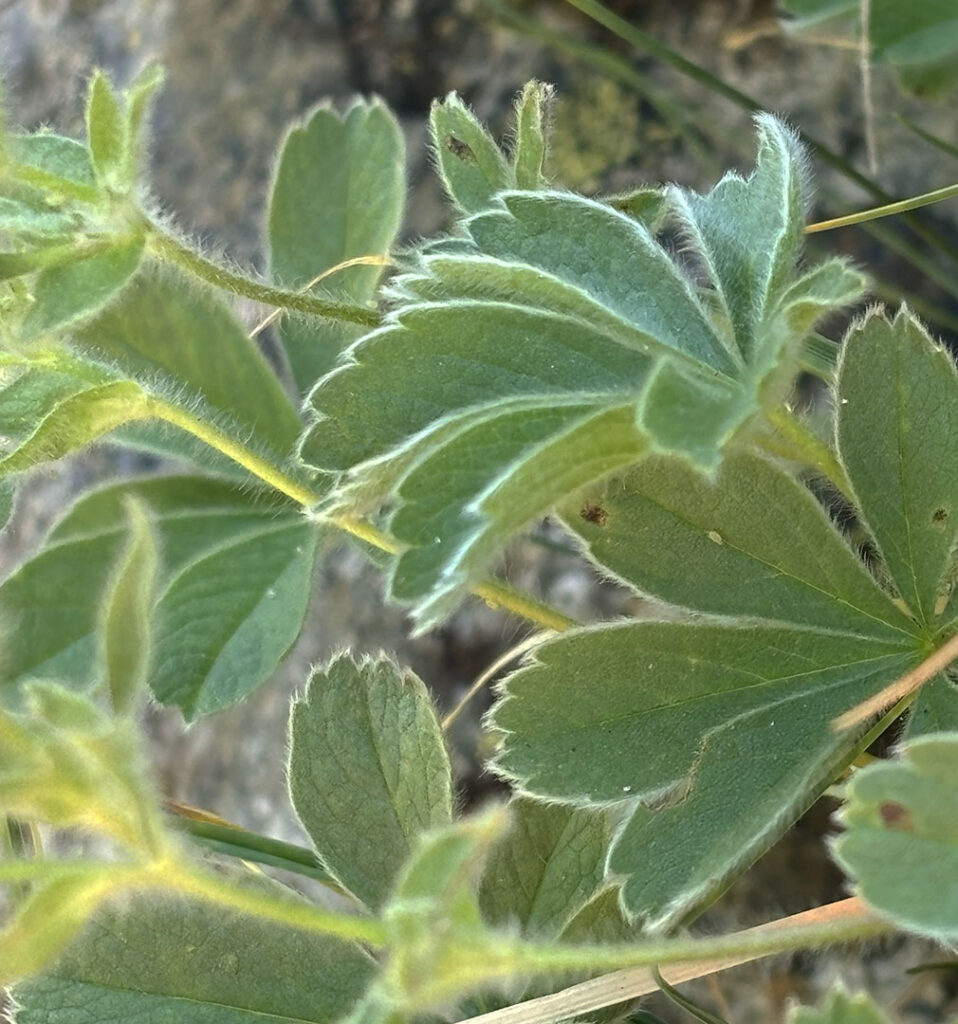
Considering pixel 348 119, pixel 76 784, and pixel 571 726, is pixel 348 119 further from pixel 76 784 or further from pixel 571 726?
pixel 76 784

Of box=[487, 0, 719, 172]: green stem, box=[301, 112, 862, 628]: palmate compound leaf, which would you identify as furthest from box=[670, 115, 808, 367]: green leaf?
box=[487, 0, 719, 172]: green stem

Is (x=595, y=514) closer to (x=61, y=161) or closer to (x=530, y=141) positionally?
(x=530, y=141)

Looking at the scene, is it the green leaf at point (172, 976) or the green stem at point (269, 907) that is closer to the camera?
the green stem at point (269, 907)

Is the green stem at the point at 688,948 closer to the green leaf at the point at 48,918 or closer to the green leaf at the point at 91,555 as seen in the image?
the green leaf at the point at 48,918

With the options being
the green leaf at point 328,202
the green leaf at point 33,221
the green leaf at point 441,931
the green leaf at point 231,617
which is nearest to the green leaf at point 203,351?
the green leaf at point 328,202

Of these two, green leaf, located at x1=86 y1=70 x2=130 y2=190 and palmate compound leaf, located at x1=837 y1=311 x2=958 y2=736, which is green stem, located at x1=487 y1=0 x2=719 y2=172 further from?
green leaf, located at x1=86 y1=70 x2=130 y2=190

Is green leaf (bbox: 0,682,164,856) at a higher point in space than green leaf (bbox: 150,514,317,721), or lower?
higher
